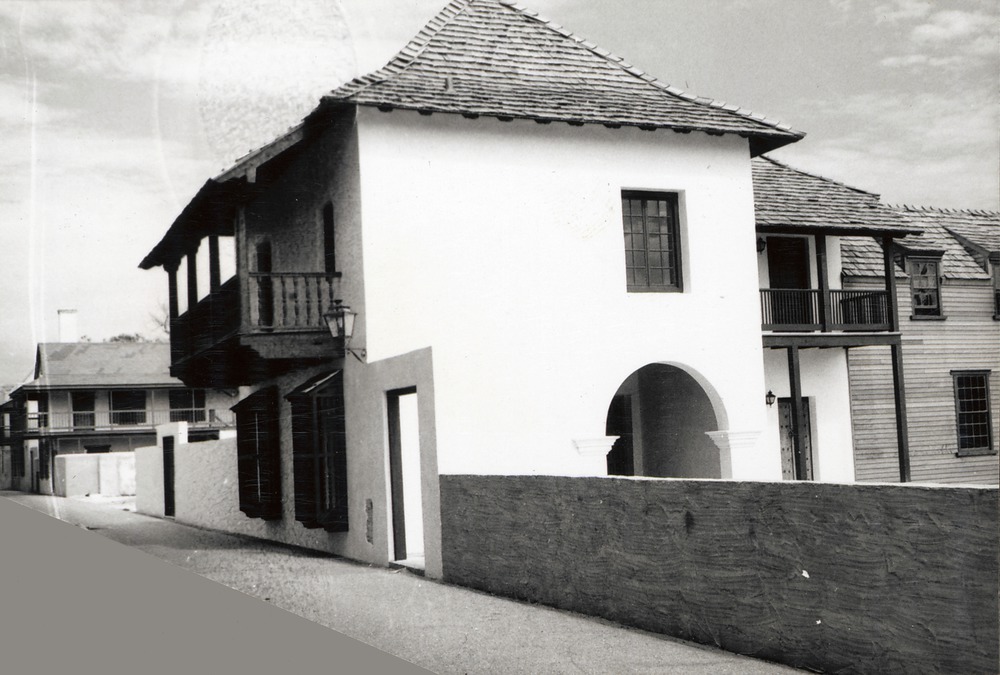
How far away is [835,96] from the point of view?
6023mm

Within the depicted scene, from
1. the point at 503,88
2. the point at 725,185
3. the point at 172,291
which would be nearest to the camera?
the point at 172,291

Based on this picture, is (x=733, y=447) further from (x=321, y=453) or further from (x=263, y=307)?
(x=263, y=307)

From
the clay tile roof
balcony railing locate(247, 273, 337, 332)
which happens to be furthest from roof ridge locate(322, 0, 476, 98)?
balcony railing locate(247, 273, 337, 332)

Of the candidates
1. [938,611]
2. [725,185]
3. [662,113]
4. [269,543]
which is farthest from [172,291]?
[938,611]

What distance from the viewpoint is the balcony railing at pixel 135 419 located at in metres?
17.4

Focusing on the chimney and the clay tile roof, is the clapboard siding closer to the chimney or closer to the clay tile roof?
the clay tile roof

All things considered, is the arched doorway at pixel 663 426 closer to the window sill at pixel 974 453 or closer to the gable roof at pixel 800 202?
the gable roof at pixel 800 202

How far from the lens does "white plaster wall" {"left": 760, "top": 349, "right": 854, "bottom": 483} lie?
18.7m

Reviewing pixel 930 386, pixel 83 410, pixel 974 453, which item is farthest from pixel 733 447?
pixel 83 410

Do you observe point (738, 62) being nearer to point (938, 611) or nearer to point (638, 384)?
point (938, 611)

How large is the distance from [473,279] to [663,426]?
479 cm

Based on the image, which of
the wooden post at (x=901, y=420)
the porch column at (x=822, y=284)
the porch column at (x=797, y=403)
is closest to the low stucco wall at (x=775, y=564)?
the wooden post at (x=901, y=420)

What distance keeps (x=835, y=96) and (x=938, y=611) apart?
9.09 feet

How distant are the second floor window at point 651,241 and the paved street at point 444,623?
5469mm
